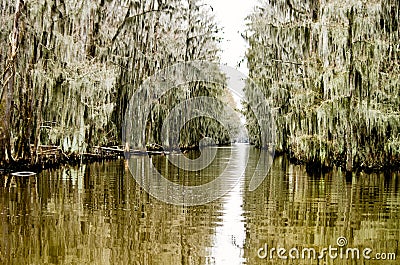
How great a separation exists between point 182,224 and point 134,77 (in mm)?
15879

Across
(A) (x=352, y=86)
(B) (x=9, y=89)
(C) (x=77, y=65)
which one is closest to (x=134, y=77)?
(C) (x=77, y=65)

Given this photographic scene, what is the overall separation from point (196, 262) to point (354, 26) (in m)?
10.1

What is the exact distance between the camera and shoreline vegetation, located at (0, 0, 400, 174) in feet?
44.9

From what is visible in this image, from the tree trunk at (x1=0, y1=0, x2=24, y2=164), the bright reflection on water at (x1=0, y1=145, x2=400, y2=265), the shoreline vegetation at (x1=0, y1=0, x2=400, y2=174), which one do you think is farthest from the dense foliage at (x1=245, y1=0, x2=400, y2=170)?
the tree trunk at (x1=0, y1=0, x2=24, y2=164)

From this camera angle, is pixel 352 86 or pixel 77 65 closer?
pixel 352 86

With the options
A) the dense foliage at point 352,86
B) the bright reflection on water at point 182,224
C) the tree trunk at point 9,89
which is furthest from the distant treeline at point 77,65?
the dense foliage at point 352,86

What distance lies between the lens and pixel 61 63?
602 inches

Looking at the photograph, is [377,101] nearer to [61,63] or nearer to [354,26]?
[354,26]

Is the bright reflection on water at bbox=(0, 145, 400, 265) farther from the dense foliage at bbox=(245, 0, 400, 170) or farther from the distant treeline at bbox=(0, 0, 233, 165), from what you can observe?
the distant treeline at bbox=(0, 0, 233, 165)

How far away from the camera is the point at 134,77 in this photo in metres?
22.2

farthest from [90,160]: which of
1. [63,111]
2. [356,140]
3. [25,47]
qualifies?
[356,140]

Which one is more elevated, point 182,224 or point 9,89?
point 9,89

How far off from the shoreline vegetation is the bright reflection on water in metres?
3.08

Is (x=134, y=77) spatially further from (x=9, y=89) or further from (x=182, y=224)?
(x=182, y=224)
